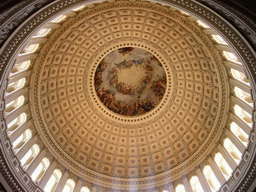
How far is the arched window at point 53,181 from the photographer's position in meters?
16.6

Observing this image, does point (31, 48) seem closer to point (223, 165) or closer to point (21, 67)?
point (21, 67)

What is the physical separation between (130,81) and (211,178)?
13.0 m

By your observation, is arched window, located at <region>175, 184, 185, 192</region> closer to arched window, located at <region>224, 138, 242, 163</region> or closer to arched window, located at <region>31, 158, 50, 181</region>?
arched window, located at <region>224, 138, 242, 163</region>

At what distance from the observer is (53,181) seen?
17.6 metres

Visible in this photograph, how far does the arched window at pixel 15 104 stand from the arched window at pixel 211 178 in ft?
51.1

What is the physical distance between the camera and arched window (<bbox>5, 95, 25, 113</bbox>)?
1487 cm

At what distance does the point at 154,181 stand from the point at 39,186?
10.3 m

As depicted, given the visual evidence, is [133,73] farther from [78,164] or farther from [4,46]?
[4,46]

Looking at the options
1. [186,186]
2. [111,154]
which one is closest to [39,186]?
[111,154]

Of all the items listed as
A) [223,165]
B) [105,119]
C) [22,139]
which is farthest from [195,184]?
[22,139]

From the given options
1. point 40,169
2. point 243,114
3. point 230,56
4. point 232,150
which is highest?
point 230,56

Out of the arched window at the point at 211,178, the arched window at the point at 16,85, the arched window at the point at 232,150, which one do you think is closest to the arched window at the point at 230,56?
the arched window at the point at 232,150

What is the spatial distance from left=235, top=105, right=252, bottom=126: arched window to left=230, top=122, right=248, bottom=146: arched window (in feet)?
3.02

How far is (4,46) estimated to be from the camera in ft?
30.5
